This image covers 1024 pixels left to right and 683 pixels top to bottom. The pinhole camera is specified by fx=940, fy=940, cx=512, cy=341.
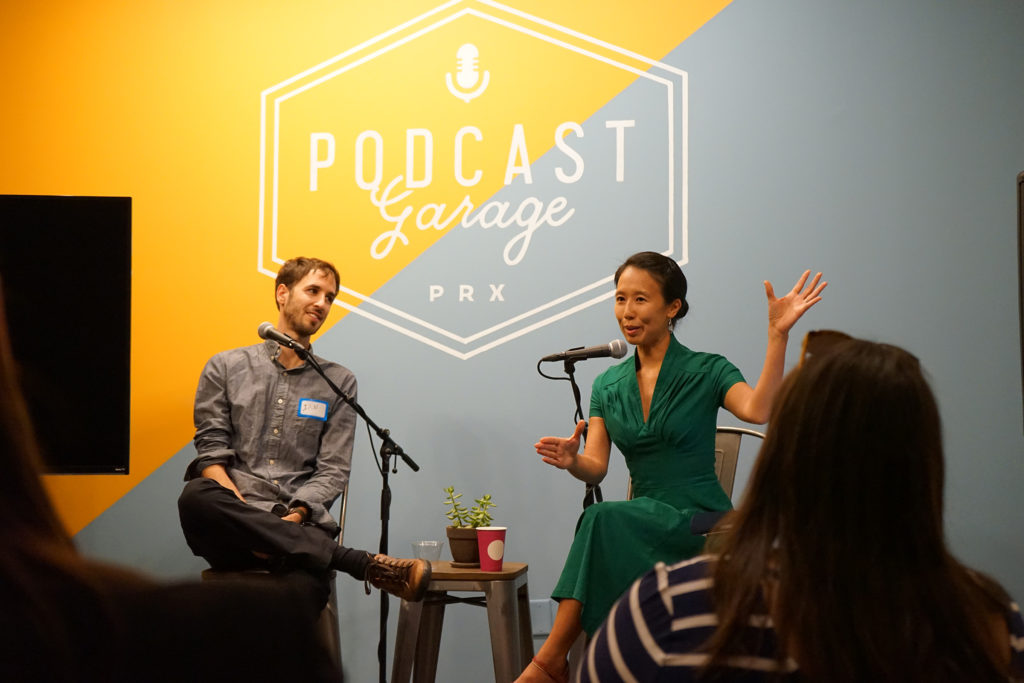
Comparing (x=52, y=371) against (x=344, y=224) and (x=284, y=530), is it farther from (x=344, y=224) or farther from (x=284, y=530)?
(x=344, y=224)

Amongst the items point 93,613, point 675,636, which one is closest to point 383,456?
point 675,636

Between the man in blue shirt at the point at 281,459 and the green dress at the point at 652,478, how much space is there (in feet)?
1.93

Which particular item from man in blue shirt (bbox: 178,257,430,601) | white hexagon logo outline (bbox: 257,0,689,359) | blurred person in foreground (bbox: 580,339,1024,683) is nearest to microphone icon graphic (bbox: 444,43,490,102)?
white hexagon logo outline (bbox: 257,0,689,359)

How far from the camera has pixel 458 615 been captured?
3703 millimetres

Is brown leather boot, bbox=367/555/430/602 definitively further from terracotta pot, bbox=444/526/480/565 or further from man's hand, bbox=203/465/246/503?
man's hand, bbox=203/465/246/503

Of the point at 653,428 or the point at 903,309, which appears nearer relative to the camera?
the point at 653,428

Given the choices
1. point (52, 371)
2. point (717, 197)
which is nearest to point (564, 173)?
point (717, 197)

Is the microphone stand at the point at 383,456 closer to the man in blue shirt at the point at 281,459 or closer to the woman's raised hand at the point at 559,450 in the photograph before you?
the man in blue shirt at the point at 281,459

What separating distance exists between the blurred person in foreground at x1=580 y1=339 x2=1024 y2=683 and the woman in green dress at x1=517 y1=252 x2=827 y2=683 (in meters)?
1.70

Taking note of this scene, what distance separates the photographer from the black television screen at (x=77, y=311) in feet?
10.1

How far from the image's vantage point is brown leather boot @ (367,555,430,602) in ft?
9.67

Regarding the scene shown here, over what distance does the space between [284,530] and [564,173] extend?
1812 mm

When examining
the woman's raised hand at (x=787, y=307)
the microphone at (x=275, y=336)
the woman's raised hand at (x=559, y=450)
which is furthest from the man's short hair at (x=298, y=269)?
the woman's raised hand at (x=787, y=307)

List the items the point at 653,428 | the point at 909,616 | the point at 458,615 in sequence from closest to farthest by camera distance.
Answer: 1. the point at 909,616
2. the point at 653,428
3. the point at 458,615
